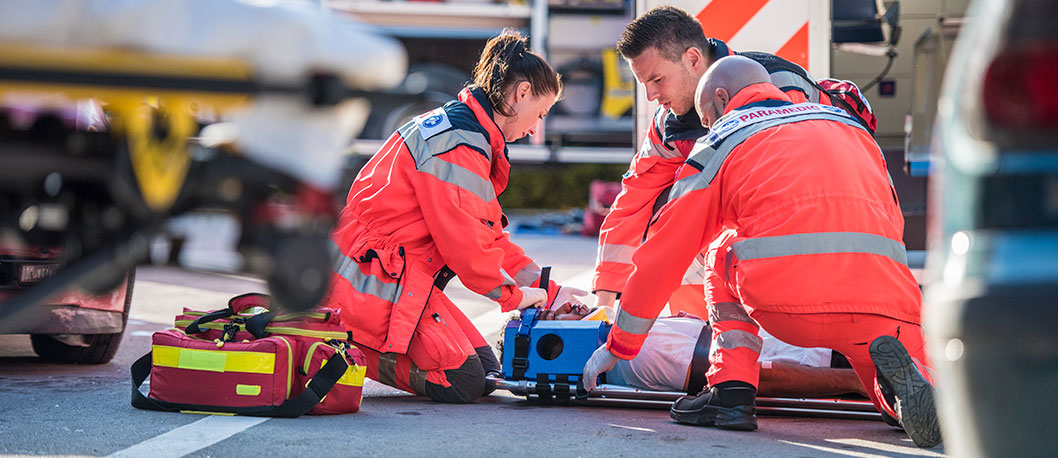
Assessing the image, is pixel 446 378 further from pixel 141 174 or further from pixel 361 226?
pixel 141 174

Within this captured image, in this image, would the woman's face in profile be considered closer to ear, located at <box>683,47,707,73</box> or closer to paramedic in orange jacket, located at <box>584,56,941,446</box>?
ear, located at <box>683,47,707,73</box>

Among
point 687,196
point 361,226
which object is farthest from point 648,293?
point 361,226

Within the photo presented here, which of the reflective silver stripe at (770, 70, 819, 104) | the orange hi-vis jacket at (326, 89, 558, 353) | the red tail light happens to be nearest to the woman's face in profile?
the orange hi-vis jacket at (326, 89, 558, 353)

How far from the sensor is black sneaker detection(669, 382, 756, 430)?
3.75m

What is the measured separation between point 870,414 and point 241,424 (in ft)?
6.77

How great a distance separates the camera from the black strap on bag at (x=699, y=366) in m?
4.09

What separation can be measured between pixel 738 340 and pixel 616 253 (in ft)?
3.49

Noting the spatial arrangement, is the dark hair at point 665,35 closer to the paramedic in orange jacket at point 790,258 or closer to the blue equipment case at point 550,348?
the paramedic in orange jacket at point 790,258

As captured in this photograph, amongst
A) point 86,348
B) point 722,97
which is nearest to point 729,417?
point 722,97

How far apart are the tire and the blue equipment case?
5.50ft

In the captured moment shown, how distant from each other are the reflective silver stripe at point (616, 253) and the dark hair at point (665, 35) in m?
0.79

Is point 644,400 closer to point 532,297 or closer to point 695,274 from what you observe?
point 532,297

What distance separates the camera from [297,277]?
73.8 inches

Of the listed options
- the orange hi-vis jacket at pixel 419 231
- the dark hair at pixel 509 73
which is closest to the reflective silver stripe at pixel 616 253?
the orange hi-vis jacket at pixel 419 231
